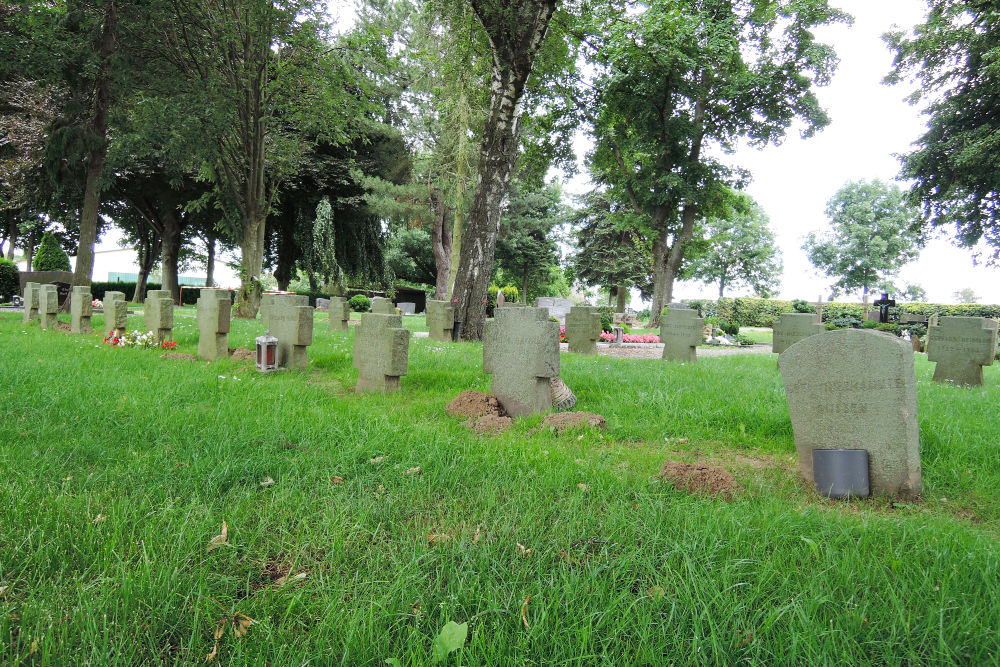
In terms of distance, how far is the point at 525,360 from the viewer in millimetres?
4797

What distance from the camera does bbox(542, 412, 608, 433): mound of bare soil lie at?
411 cm

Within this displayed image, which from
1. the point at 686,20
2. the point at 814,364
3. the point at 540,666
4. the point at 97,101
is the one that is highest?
the point at 686,20

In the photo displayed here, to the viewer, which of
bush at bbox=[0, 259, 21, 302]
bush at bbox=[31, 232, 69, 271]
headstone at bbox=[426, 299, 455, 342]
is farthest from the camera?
bush at bbox=[31, 232, 69, 271]

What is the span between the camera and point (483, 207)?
35.8 feet

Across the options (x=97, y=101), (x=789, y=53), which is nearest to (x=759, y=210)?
(x=789, y=53)

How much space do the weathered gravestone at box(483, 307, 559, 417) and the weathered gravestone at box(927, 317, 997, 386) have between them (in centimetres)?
611

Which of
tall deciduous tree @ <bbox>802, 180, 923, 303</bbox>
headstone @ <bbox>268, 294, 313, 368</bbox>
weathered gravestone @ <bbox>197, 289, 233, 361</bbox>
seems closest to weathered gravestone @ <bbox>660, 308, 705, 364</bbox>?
headstone @ <bbox>268, 294, 313, 368</bbox>

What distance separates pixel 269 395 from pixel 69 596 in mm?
3122

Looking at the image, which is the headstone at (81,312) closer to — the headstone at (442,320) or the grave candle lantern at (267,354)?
the grave candle lantern at (267,354)

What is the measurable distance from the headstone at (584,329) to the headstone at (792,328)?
3376 mm

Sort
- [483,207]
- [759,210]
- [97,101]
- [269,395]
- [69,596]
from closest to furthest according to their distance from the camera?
[69,596] < [269,395] < [483,207] < [97,101] < [759,210]

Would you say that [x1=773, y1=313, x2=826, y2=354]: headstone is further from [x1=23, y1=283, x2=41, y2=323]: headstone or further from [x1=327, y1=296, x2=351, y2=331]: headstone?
[x1=23, y1=283, x2=41, y2=323]: headstone

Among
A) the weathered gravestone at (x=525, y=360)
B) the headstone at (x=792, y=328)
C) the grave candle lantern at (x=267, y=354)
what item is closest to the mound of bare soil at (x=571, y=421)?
the weathered gravestone at (x=525, y=360)

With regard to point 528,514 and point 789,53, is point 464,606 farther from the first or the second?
point 789,53
